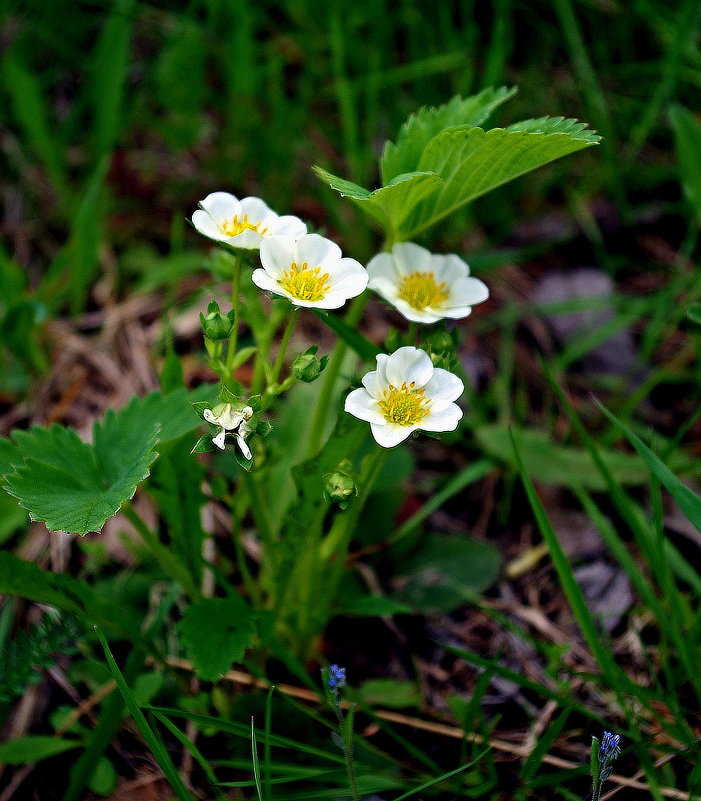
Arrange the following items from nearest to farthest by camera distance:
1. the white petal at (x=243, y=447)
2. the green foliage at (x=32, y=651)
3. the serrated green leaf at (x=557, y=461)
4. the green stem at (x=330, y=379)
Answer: the white petal at (x=243, y=447)
the green foliage at (x=32, y=651)
the green stem at (x=330, y=379)
the serrated green leaf at (x=557, y=461)

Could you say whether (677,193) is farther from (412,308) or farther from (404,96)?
(412,308)

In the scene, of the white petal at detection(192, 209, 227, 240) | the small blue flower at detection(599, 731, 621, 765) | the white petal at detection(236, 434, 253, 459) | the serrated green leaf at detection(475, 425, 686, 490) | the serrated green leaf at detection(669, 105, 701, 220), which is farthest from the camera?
the serrated green leaf at detection(669, 105, 701, 220)

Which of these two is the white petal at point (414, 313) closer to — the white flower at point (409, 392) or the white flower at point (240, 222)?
the white flower at point (409, 392)

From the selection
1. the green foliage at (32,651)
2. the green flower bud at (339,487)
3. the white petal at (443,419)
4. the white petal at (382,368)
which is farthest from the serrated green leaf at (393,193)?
the green foliage at (32,651)

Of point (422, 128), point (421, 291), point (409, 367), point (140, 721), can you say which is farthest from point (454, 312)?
point (140, 721)

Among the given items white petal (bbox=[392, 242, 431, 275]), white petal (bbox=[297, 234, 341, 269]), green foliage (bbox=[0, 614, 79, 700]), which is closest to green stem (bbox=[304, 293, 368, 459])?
white petal (bbox=[392, 242, 431, 275])

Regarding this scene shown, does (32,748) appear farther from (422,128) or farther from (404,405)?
(422,128)

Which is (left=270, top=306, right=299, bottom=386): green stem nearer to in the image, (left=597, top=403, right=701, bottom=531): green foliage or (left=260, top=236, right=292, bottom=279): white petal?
(left=260, top=236, right=292, bottom=279): white petal
